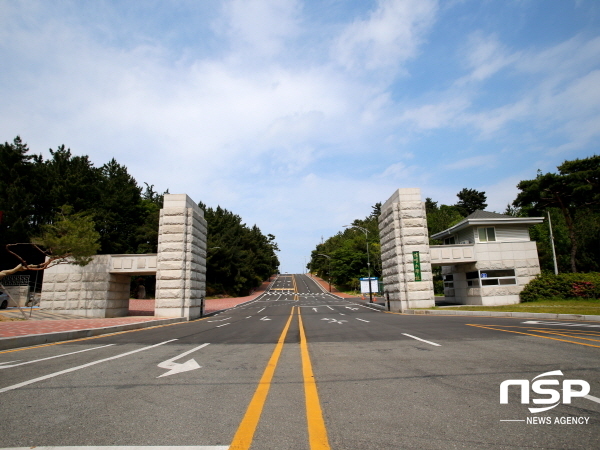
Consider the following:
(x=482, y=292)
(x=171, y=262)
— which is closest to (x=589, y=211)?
(x=482, y=292)

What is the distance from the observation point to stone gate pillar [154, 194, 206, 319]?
25234mm

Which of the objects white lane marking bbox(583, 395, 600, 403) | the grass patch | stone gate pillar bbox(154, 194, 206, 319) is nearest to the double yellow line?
white lane marking bbox(583, 395, 600, 403)

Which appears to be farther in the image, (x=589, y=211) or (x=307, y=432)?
(x=589, y=211)

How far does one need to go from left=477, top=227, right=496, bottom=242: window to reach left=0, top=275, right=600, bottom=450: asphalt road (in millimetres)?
24692

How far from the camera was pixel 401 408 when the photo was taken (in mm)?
4047

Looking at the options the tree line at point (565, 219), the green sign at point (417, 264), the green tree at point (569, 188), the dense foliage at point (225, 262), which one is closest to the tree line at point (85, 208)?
the dense foliage at point (225, 262)

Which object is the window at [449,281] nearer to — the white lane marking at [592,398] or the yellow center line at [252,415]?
the yellow center line at [252,415]

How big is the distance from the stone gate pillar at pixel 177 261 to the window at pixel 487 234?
23.7 metres

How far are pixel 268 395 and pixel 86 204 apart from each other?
176 feet

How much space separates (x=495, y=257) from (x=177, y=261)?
25.5m

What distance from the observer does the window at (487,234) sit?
31.0 metres

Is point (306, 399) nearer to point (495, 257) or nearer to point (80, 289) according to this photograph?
point (80, 289)

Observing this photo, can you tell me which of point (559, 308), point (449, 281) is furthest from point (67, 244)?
point (449, 281)

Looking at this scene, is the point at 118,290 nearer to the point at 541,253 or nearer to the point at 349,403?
the point at 349,403
